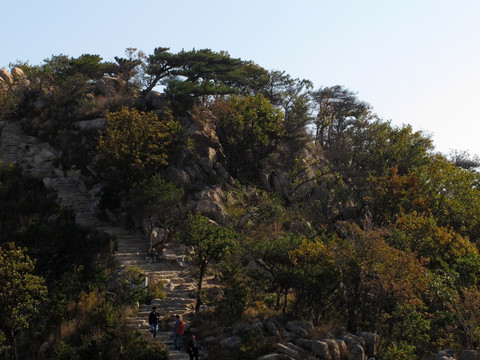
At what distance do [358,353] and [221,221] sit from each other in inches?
642

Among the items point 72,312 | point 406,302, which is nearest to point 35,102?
point 72,312

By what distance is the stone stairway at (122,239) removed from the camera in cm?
2316

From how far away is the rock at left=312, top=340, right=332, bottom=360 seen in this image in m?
17.6

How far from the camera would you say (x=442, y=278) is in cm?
2150

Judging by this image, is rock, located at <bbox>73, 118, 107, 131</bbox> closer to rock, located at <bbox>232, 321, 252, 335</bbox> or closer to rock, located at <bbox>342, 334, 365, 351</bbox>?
rock, located at <bbox>232, 321, 252, 335</bbox>

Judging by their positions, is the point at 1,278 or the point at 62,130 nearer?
the point at 1,278

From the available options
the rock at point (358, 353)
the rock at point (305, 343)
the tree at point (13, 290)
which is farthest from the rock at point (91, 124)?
the rock at point (358, 353)

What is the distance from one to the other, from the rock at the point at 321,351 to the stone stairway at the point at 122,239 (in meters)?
5.89

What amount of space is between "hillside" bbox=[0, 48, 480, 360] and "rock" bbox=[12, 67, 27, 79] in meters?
0.79

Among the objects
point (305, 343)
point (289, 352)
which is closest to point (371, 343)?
point (305, 343)

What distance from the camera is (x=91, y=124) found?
4200cm

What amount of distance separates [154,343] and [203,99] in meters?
26.8

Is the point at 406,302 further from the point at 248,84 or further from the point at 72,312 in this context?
the point at 248,84

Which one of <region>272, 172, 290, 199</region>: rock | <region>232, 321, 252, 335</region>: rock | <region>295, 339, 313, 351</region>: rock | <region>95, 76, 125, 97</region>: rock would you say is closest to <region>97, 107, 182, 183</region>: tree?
<region>272, 172, 290, 199</region>: rock
